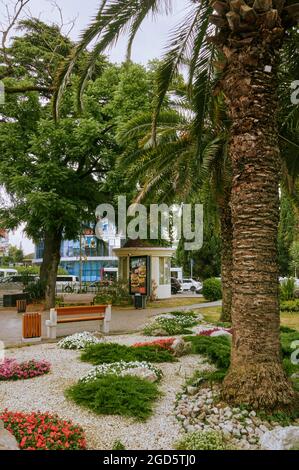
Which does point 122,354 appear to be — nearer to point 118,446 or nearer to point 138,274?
point 118,446

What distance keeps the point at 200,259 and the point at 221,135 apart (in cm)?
3677

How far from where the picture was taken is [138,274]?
2127cm

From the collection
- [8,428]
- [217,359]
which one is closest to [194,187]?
[217,359]

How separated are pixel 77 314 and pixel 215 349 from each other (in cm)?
Answer: 518

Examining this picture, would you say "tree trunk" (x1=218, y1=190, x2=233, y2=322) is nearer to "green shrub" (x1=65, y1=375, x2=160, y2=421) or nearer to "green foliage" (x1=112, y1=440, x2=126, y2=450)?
"green shrub" (x1=65, y1=375, x2=160, y2=421)

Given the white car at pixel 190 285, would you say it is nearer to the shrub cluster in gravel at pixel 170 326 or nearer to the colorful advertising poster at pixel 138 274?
the colorful advertising poster at pixel 138 274

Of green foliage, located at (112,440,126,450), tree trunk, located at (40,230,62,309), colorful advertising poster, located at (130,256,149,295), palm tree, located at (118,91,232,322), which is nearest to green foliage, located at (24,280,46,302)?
tree trunk, located at (40,230,62,309)

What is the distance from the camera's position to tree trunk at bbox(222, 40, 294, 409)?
4.90 meters

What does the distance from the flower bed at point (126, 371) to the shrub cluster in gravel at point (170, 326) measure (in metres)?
4.15

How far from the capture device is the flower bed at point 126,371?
611 cm

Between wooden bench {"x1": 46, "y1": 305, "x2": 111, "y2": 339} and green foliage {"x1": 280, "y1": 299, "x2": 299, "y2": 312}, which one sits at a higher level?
wooden bench {"x1": 46, "y1": 305, "x2": 111, "y2": 339}

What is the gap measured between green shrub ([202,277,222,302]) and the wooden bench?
41.6 ft

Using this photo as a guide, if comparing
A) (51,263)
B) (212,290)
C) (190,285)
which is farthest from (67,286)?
(212,290)
